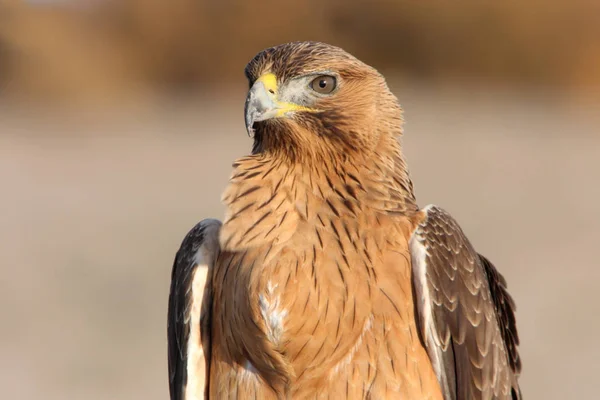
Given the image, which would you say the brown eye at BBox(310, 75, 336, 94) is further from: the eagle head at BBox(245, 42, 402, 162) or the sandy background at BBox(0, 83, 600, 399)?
the sandy background at BBox(0, 83, 600, 399)

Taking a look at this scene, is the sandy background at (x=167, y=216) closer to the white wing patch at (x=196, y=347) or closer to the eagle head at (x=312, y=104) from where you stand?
the white wing patch at (x=196, y=347)

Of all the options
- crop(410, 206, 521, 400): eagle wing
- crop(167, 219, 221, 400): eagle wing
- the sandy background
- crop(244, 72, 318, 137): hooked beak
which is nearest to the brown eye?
crop(244, 72, 318, 137): hooked beak

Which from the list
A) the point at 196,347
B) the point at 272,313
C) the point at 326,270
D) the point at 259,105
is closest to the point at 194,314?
the point at 196,347

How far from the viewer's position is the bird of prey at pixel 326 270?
493 cm

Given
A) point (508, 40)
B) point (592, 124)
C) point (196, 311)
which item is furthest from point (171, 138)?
point (196, 311)

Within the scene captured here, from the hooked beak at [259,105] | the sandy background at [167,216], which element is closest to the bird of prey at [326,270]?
the hooked beak at [259,105]

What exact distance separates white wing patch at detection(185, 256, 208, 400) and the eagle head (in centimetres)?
78

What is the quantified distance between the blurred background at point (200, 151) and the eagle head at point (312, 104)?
7.69 meters

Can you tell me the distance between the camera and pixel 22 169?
78.7 feet

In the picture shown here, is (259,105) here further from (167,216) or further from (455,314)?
(167,216)

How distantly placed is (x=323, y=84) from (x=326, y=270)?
3.28ft

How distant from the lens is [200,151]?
24.2 m

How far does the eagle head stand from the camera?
504cm

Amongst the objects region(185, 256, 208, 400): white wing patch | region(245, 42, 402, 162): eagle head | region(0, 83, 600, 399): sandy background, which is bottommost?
region(0, 83, 600, 399): sandy background
